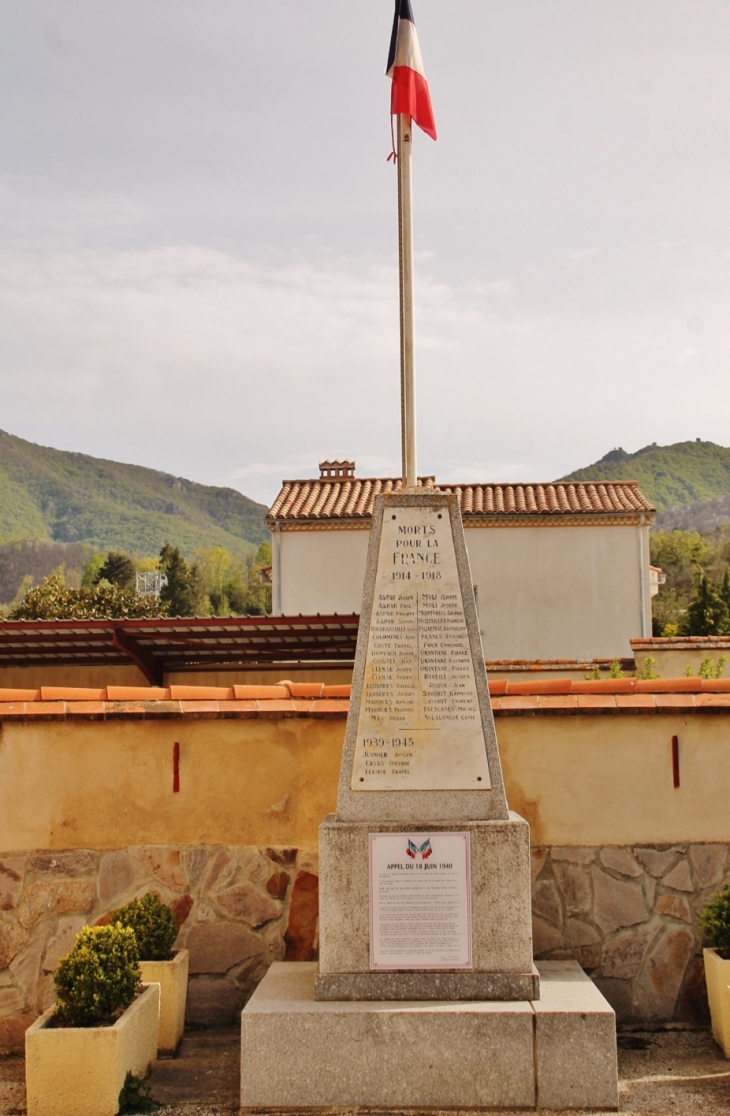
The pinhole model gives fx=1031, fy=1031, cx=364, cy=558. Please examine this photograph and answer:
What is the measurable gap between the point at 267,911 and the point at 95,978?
4.40 feet

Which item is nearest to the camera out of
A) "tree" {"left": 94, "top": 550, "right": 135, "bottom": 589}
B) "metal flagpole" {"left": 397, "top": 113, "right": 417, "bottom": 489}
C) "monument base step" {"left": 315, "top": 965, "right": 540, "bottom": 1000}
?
"monument base step" {"left": 315, "top": 965, "right": 540, "bottom": 1000}

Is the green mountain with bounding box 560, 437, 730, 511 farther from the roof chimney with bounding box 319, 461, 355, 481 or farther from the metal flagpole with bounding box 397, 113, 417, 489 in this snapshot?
the metal flagpole with bounding box 397, 113, 417, 489

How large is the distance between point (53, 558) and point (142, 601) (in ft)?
244

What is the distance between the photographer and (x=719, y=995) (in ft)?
15.9

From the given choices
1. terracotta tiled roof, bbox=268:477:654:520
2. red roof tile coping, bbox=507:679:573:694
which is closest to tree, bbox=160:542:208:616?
terracotta tiled roof, bbox=268:477:654:520

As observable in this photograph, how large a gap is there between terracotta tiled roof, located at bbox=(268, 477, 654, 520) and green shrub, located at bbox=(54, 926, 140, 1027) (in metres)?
22.9

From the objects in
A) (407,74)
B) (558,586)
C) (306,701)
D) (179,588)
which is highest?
(179,588)

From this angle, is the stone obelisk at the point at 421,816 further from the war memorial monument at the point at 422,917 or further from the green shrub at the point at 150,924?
the green shrub at the point at 150,924

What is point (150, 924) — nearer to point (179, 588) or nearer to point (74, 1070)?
point (74, 1070)

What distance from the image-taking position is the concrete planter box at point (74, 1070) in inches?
166

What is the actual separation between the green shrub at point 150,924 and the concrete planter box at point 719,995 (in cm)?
263

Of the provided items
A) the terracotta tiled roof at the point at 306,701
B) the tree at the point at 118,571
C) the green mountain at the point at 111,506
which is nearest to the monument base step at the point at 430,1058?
the terracotta tiled roof at the point at 306,701

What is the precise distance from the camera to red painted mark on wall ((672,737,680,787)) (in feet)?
17.9

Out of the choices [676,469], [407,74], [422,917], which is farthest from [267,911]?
[676,469]
